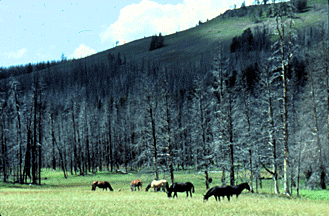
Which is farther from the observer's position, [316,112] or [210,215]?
[316,112]

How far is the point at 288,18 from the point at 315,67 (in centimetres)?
1405

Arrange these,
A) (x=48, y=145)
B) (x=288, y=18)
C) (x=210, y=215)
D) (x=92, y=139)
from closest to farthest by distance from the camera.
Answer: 1. (x=210, y=215)
2. (x=288, y=18)
3. (x=92, y=139)
4. (x=48, y=145)

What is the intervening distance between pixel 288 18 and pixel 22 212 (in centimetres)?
2508

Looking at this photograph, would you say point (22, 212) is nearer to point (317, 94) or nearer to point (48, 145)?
point (317, 94)

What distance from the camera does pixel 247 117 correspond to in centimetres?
3644

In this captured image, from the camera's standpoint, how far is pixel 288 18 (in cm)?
2639

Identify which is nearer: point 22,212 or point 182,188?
point 22,212

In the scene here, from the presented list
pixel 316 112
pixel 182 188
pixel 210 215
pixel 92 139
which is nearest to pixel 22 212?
pixel 210 215

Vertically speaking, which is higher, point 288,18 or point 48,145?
point 288,18

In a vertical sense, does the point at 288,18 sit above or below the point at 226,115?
above

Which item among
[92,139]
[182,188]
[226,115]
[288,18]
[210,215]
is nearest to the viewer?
[210,215]

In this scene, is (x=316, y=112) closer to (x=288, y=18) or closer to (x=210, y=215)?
(x=288, y=18)

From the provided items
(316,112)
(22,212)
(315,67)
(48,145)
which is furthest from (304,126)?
(48,145)

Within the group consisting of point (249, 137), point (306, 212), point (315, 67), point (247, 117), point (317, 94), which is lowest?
point (306, 212)
